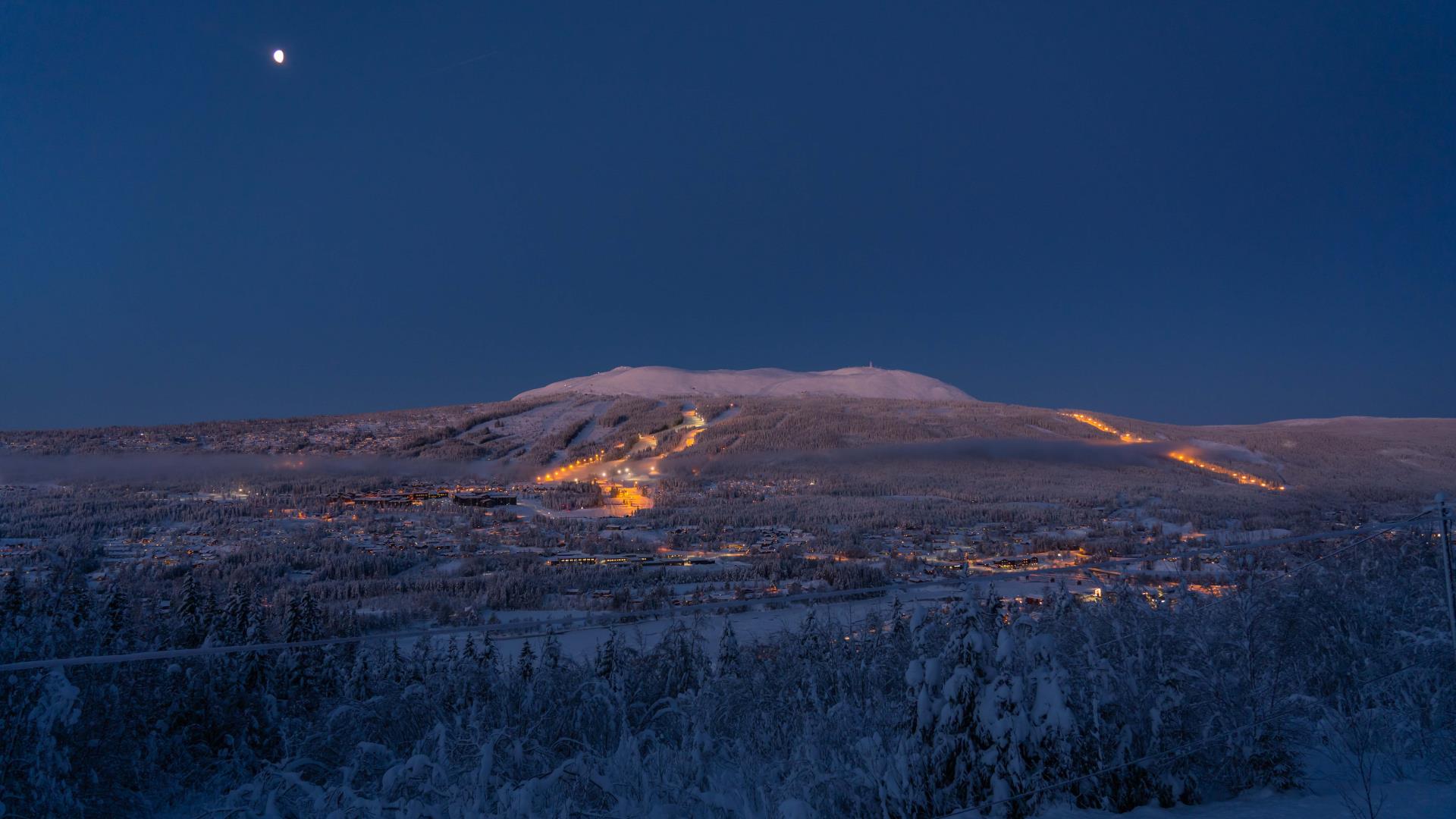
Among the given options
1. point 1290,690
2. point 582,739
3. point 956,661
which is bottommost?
point 582,739

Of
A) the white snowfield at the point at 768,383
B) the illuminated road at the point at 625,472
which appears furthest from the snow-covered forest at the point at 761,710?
the white snowfield at the point at 768,383

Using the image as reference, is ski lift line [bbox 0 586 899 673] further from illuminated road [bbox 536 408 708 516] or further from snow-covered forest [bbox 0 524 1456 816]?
illuminated road [bbox 536 408 708 516]

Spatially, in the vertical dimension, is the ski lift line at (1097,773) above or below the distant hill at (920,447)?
below

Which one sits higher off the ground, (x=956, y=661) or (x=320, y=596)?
(x=956, y=661)

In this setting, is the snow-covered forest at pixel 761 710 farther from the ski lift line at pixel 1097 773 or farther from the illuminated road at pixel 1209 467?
the illuminated road at pixel 1209 467

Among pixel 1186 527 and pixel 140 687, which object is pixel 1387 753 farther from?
pixel 140 687

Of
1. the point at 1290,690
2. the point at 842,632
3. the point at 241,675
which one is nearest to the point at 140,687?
the point at 241,675
